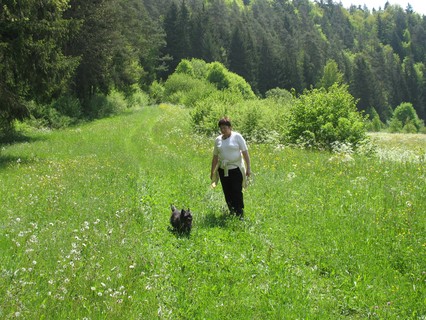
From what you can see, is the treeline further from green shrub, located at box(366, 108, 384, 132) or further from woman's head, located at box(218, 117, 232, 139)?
woman's head, located at box(218, 117, 232, 139)

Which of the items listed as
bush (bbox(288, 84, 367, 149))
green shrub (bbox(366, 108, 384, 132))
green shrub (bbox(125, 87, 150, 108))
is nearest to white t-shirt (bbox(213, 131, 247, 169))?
bush (bbox(288, 84, 367, 149))

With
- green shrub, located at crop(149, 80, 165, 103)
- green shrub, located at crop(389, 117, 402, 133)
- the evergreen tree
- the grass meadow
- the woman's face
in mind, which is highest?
the evergreen tree

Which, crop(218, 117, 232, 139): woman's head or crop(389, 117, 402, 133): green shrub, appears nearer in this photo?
crop(218, 117, 232, 139): woman's head

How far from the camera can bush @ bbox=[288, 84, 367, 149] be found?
20.3m

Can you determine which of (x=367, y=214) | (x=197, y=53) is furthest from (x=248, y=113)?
(x=197, y=53)

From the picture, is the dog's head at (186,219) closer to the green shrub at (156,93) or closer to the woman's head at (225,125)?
the woman's head at (225,125)

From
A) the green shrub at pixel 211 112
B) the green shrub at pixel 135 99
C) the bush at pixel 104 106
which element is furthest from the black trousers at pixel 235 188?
the green shrub at pixel 135 99

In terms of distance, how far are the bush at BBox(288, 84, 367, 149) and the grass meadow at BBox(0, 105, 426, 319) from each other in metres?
7.45

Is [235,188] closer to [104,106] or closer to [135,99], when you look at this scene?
[104,106]

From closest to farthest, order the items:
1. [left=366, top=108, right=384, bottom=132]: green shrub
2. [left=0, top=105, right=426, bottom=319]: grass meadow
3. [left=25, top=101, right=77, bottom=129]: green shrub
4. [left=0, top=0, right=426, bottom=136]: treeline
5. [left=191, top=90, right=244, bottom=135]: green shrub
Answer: [left=0, top=105, right=426, bottom=319]: grass meadow
[left=0, top=0, right=426, bottom=136]: treeline
[left=191, top=90, right=244, bottom=135]: green shrub
[left=25, top=101, right=77, bottom=129]: green shrub
[left=366, top=108, right=384, bottom=132]: green shrub

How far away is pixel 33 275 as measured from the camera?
5.19 meters

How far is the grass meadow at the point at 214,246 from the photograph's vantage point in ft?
16.4

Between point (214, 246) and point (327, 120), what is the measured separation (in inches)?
604

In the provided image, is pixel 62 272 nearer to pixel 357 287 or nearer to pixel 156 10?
pixel 357 287
